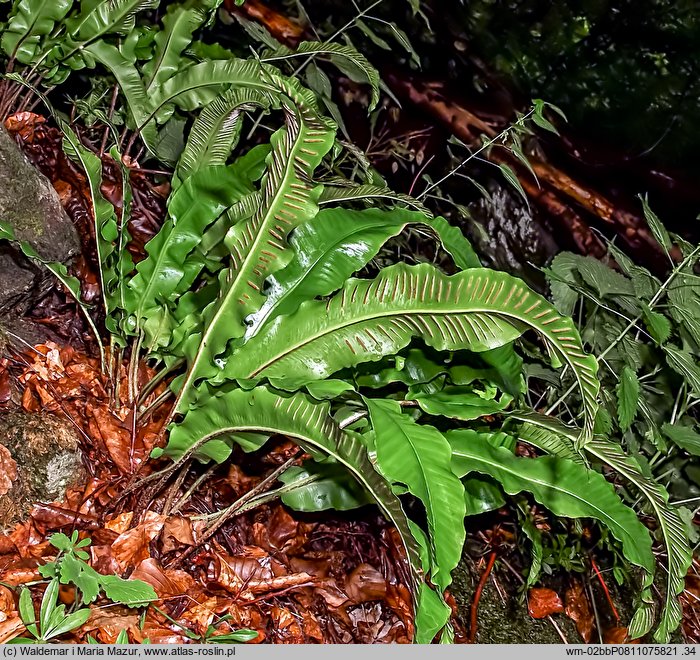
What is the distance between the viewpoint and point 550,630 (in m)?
1.57

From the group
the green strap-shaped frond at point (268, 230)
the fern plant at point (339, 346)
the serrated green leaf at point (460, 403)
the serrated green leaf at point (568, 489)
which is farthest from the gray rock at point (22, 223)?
the serrated green leaf at point (568, 489)

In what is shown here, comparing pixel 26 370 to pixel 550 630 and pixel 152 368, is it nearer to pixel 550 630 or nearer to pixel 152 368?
pixel 152 368

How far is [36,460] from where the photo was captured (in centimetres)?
124

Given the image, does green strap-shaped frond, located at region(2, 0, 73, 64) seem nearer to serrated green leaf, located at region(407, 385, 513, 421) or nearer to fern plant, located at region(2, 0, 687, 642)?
fern plant, located at region(2, 0, 687, 642)

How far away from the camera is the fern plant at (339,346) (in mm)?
943

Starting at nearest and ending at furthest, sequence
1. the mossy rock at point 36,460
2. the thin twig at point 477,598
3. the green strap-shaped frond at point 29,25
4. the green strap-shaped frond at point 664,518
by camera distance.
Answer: the green strap-shaped frond at point 664,518, the mossy rock at point 36,460, the thin twig at point 477,598, the green strap-shaped frond at point 29,25

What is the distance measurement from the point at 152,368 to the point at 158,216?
23.8 inches

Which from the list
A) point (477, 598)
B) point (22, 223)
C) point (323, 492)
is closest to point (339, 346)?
point (323, 492)

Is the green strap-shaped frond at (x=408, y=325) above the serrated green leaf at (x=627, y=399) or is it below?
above

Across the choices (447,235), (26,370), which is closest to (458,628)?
(447,235)

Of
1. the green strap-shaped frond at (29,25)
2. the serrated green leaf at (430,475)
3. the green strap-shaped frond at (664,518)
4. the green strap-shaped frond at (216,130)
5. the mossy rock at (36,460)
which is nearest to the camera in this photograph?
the serrated green leaf at (430,475)

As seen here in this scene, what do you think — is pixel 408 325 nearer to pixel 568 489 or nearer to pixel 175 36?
pixel 568 489

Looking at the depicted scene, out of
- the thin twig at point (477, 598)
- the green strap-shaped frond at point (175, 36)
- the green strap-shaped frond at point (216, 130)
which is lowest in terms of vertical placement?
the thin twig at point (477, 598)

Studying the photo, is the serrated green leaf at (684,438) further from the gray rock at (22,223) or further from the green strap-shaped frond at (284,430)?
the gray rock at (22,223)
